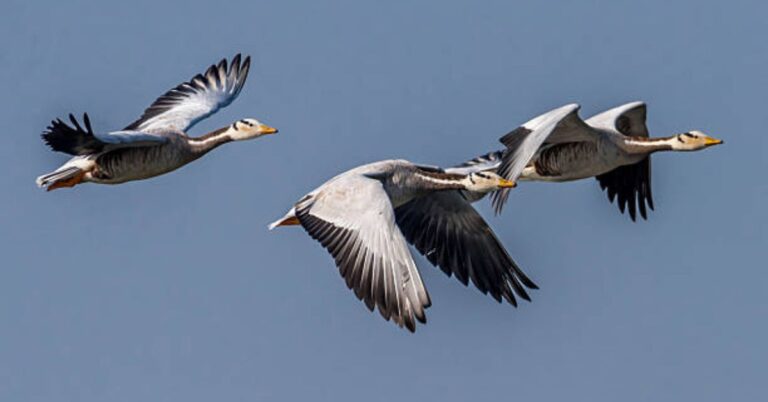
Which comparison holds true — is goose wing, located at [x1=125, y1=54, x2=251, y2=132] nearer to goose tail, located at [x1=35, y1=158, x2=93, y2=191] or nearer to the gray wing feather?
goose tail, located at [x1=35, y1=158, x2=93, y2=191]

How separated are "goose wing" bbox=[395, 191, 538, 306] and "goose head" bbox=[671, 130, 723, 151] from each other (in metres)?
3.43

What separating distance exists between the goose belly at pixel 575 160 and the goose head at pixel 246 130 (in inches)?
172

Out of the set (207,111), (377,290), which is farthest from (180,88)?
(377,290)

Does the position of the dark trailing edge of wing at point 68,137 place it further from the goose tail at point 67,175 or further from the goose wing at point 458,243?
the goose wing at point 458,243

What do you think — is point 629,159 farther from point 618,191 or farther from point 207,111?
point 207,111

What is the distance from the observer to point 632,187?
101 feet

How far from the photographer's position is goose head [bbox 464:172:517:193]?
26000mm

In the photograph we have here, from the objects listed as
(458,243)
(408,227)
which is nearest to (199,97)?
(408,227)

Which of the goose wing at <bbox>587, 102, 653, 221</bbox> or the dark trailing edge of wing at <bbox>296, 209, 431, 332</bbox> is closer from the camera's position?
the dark trailing edge of wing at <bbox>296, 209, 431, 332</bbox>

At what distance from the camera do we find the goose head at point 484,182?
26000 millimetres

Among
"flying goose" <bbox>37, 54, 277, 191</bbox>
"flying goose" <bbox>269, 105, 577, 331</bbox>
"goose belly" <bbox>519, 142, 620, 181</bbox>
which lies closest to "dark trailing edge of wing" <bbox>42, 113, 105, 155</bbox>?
"flying goose" <bbox>37, 54, 277, 191</bbox>

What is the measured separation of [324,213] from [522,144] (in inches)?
140

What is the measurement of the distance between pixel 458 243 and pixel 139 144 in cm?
511

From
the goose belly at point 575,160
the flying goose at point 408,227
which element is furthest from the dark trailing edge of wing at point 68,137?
the goose belly at point 575,160
